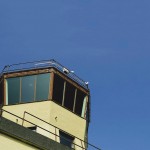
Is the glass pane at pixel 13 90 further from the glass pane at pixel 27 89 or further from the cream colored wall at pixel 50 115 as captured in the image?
the cream colored wall at pixel 50 115

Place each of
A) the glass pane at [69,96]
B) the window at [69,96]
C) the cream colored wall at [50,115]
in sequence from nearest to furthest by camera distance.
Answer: the cream colored wall at [50,115] → the window at [69,96] → the glass pane at [69,96]

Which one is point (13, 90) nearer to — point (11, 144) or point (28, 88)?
point (28, 88)

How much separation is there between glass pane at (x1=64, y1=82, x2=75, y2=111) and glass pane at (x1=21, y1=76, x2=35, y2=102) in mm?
2501

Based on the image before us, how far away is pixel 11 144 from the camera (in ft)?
59.1

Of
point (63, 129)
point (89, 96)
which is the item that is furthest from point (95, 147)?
point (89, 96)

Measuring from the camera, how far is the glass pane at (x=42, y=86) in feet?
87.4

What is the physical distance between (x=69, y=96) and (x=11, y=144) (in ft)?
34.8

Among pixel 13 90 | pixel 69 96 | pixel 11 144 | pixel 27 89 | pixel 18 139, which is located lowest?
pixel 11 144

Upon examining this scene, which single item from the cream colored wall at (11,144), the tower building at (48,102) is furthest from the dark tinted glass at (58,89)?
the cream colored wall at (11,144)

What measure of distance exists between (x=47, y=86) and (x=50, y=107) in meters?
1.65

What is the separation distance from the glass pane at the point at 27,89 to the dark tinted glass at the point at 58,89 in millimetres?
1542

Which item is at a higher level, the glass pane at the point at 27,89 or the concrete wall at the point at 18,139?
the glass pane at the point at 27,89

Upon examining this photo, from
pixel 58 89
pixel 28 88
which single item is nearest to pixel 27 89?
pixel 28 88

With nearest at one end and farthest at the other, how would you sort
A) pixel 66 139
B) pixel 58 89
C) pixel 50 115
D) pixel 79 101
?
pixel 50 115 → pixel 66 139 → pixel 58 89 → pixel 79 101
